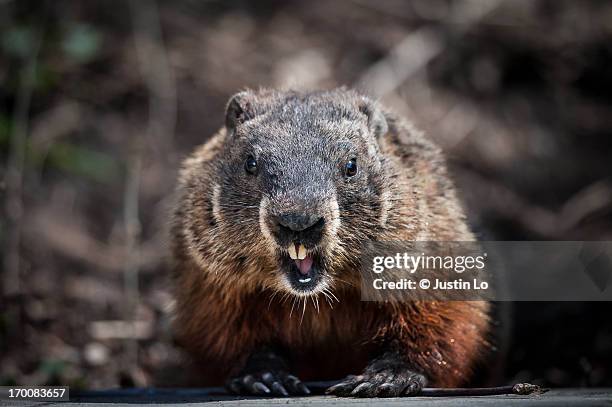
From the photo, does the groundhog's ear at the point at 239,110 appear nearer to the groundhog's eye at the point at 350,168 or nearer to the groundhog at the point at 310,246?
the groundhog at the point at 310,246

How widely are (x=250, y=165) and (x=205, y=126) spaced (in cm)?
544

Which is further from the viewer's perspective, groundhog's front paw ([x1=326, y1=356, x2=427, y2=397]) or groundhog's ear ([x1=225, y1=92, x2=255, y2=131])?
groundhog's ear ([x1=225, y1=92, x2=255, y2=131])

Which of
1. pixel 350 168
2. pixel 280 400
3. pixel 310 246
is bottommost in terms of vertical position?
pixel 280 400

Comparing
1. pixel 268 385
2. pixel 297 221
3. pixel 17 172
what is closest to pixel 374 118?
pixel 297 221

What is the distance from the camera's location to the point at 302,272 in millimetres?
5566

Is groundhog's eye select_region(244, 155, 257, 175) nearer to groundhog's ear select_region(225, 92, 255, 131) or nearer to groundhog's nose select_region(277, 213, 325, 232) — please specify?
groundhog's ear select_region(225, 92, 255, 131)

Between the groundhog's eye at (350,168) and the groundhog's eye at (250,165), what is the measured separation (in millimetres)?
622

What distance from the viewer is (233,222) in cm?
580

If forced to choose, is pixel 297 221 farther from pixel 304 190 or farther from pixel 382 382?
pixel 382 382

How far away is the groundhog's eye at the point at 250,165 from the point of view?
5.80 m

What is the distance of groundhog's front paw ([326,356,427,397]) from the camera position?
5.75 metres

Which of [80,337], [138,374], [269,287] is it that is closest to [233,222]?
[269,287]

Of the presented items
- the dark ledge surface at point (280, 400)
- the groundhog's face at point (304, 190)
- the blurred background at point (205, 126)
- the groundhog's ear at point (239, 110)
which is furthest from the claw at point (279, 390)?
the blurred background at point (205, 126)

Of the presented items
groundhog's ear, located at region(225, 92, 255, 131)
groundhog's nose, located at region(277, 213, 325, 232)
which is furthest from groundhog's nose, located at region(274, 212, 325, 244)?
groundhog's ear, located at region(225, 92, 255, 131)
